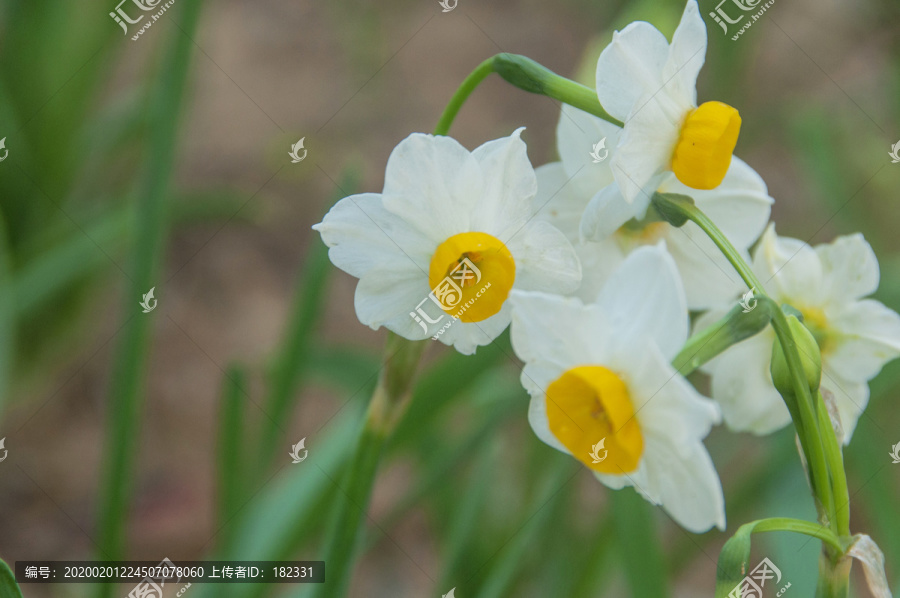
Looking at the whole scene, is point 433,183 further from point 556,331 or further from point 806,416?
point 806,416

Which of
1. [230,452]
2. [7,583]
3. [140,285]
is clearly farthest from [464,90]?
[230,452]

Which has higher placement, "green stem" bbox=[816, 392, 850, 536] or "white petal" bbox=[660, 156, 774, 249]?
"white petal" bbox=[660, 156, 774, 249]

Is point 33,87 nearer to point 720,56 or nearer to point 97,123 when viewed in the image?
point 97,123

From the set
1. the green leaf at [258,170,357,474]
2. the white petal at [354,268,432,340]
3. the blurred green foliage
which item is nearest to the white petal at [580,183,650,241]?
the white petal at [354,268,432,340]

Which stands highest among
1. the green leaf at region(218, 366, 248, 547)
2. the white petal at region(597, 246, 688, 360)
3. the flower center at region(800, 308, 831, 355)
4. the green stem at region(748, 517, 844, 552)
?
the green leaf at region(218, 366, 248, 547)

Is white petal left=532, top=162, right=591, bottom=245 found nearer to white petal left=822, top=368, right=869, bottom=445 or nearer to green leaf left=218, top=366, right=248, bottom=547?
white petal left=822, top=368, right=869, bottom=445
